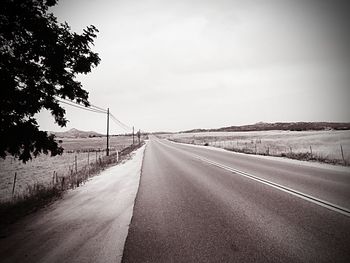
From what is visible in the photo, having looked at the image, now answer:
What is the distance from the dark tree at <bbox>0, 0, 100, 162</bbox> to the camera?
4289 mm

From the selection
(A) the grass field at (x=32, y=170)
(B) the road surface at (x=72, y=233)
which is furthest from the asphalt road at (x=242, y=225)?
(A) the grass field at (x=32, y=170)

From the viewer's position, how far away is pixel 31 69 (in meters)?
4.76

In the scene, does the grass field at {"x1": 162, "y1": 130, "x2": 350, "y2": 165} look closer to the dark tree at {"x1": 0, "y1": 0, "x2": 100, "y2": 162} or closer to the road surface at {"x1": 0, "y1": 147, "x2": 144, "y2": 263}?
the road surface at {"x1": 0, "y1": 147, "x2": 144, "y2": 263}

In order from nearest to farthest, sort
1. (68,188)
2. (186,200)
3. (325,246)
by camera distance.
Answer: (325,246) → (186,200) → (68,188)

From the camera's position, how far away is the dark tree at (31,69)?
429 centimetres

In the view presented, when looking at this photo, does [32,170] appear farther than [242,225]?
Yes

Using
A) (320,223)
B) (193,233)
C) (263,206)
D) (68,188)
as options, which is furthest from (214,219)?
(68,188)

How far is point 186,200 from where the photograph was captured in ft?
19.1

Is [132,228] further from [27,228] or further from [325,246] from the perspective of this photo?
[325,246]

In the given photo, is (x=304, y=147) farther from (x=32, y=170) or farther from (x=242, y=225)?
(x=32, y=170)

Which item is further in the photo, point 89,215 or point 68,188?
point 68,188

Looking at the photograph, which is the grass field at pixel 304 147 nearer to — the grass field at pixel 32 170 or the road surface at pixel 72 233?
the road surface at pixel 72 233

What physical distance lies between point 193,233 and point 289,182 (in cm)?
535

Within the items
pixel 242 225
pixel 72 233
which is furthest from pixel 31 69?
pixel 242 225
